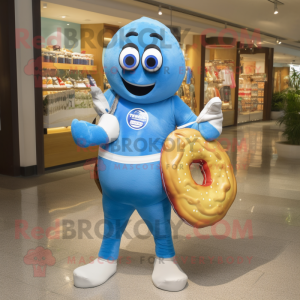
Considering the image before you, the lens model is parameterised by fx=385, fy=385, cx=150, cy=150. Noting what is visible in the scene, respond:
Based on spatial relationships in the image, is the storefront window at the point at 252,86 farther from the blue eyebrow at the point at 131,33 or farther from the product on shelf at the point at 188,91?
the blue eyebrow at the point at 131,33

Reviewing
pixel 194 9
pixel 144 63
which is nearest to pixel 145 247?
pixel 144 63

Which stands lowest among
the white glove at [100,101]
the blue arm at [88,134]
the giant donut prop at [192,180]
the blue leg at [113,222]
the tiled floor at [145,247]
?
the tiled floor at [145,247]

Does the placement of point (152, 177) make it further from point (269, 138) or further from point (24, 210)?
point (269, 138)

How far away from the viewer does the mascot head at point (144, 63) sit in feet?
7.00

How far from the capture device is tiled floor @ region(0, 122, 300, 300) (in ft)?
7.46

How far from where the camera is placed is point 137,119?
7.26 ft

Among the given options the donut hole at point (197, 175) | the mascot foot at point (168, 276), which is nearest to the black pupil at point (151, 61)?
the mascot foot at point (168, 276)

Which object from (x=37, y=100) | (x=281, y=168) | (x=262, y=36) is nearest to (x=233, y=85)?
(x=262, y=36)

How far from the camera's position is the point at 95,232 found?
317 cm

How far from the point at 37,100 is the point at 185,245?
3205 mm

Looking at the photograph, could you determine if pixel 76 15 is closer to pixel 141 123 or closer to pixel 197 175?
pixel 197 175

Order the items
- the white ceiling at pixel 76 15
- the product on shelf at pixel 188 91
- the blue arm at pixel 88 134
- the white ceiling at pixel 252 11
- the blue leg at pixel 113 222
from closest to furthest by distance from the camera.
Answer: the blue arm at pixel 88 134
the blue leg at pixel 113 222
the white ceiling at pixel 76 15
the white ceiling at pixel 252 11
the product on shelf at pixel 188 91

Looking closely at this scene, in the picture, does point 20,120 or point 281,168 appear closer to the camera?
point 20,120

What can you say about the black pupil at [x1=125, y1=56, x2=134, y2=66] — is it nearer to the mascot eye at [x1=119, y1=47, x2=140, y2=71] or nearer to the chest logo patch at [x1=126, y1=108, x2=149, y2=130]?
the mascot eye at [x1=119, y1=47, x2=140, y2=71]
